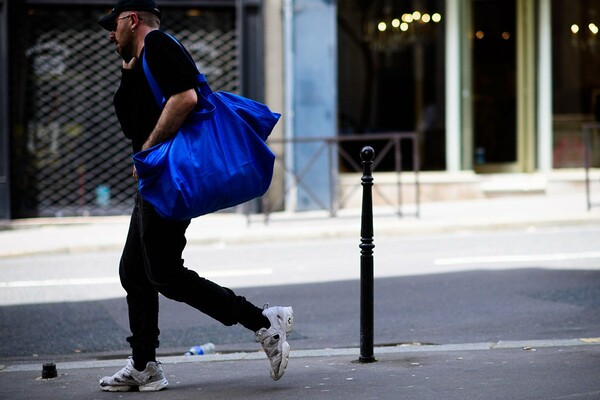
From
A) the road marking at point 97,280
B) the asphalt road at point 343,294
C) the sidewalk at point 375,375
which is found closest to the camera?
the sidewalk at point 375,375

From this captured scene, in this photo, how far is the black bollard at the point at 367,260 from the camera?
219 inches

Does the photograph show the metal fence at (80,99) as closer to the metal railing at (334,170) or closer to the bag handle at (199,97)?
the metal railing at (334,170)

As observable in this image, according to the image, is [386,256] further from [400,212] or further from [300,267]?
[400,212]

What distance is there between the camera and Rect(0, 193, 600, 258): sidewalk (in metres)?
13.1

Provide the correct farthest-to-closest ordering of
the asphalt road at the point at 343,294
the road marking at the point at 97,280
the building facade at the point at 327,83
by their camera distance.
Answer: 1. the building facade at the point at 327,83
2. the road marking at the point at 97,280
3. the asphalt road at the point at 343,294

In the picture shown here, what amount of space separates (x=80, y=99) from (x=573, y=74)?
26.2 feet

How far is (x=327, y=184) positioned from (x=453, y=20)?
342cm

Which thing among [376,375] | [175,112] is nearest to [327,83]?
[376,375]

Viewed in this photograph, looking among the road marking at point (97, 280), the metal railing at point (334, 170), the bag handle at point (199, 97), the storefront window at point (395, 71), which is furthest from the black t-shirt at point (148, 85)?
the storefront window at point (395, 71)

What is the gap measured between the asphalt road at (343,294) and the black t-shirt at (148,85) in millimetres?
2253

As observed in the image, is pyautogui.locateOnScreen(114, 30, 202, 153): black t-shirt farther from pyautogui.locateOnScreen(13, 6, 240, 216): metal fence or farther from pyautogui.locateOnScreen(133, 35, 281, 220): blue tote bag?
pyautogui.locateOnScreen(13, 6, 240, 216): metal fence

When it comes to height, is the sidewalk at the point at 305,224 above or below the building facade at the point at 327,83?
below

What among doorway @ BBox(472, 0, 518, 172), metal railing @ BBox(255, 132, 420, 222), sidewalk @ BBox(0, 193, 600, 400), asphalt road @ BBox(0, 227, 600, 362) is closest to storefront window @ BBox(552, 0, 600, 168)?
doorway @ BBox(472, 0, 518, 172)

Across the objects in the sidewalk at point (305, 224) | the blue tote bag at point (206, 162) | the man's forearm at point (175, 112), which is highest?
the man's forearm at point (175, 112)
